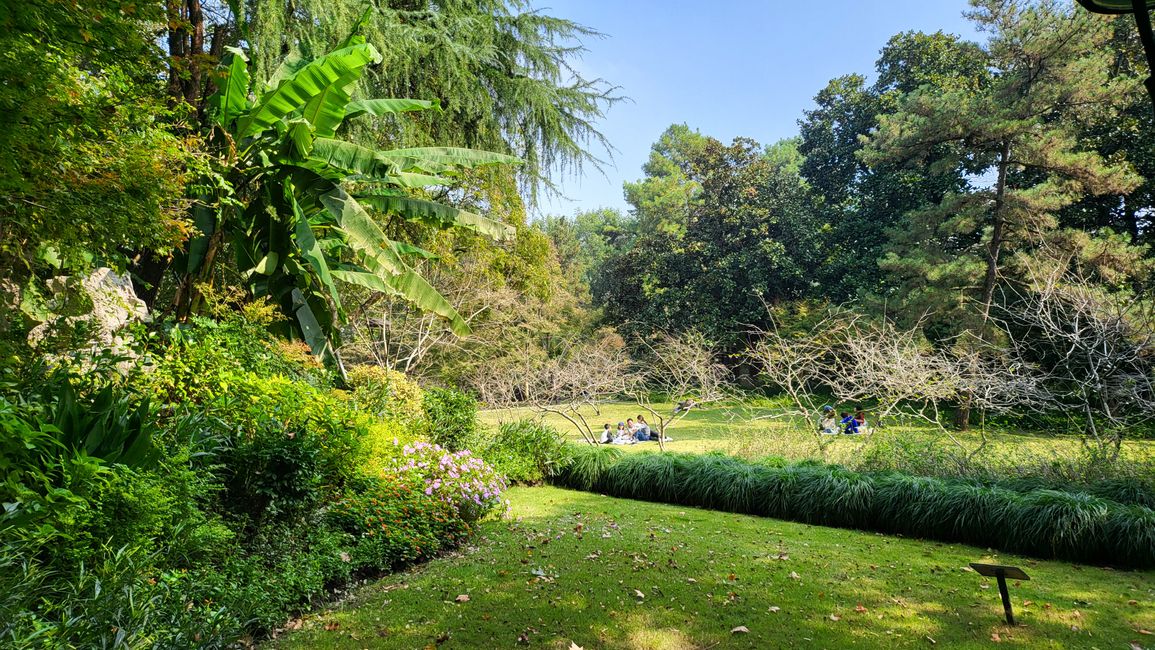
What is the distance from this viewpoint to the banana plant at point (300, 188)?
6.93 m

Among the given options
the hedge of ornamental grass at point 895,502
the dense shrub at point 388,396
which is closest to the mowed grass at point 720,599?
the hedge of ornamental grass at point 895,502

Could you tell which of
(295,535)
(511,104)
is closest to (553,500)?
(295,535)

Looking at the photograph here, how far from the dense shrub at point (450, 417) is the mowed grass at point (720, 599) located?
122 inches

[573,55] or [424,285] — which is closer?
[424,285]

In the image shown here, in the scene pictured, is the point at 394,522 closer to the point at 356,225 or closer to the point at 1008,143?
the point at 356,225

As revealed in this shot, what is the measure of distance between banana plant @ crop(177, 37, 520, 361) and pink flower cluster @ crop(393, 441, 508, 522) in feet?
6.37

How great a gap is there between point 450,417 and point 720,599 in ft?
20.0

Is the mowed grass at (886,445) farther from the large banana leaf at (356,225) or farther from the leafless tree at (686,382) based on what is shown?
the large banana leaf at (356,225)

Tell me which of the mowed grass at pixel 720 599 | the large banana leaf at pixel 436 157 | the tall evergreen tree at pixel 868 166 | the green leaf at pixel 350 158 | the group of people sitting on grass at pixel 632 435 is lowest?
the mowed grass at pixel 720 599

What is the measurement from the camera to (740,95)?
23062 mm

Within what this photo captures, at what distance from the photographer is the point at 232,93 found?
722 cm

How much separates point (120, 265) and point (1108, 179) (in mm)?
24007

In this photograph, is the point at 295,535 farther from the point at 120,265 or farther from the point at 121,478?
the point at 120,265

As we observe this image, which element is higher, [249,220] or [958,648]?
[249,220]
